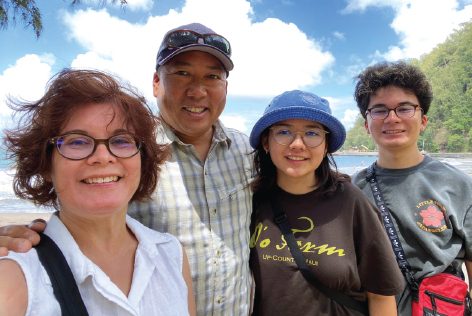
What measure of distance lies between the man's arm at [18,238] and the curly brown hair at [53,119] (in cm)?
25

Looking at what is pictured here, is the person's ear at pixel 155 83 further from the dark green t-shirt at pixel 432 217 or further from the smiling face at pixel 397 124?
the dark green t-shirt at pixel 432 217

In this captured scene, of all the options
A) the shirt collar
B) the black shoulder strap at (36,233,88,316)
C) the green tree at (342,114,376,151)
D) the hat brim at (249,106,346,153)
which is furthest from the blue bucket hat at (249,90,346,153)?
the green tree at (342,114,376,151)

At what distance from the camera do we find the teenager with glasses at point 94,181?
1.45 m

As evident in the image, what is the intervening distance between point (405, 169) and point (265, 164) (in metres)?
1.27

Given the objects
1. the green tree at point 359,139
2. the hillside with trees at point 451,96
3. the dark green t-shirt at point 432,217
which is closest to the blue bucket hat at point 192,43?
the dark green t-shirt at point 432,217

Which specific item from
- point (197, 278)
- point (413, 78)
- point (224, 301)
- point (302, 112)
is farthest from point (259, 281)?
point (413, 78)

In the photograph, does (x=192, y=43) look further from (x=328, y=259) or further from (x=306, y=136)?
(x=328, y=259)

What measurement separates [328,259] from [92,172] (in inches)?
59.7

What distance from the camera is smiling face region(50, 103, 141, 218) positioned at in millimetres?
1478

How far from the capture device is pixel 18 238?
Result: 53.6 inches

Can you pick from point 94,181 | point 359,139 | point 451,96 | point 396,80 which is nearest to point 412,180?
point 396,80

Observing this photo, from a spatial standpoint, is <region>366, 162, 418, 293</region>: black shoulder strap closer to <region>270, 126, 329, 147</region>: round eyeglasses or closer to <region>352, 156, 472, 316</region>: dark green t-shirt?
<region>352, 156, 472, 316</region>: dark green t-shirt

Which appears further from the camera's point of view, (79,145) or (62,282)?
(79,145)

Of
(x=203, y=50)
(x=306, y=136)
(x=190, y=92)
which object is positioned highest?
(x=203, y=50)
